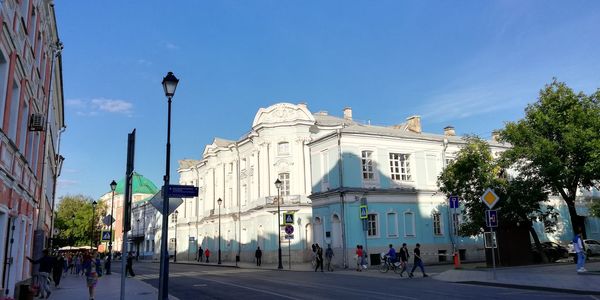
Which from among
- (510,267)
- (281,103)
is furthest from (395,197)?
(281,103)

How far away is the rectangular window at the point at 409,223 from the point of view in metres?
35.9

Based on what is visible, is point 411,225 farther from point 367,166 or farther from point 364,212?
point 364,212

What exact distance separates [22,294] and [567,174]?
25139 millimetres

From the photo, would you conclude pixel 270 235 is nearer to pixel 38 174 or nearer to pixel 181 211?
pixel 38 174

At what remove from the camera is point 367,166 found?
3588cm

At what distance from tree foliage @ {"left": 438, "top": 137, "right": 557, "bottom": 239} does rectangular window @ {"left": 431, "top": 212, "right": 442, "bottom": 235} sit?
8.03m

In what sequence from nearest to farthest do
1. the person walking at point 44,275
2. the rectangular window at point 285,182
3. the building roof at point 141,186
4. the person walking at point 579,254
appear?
the person walking at point 44,275 → the person walking at point 579,254 → the rectangular window at point 285,182 → the building roof at point 141,186

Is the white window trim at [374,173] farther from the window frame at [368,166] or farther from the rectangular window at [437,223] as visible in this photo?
the rectangular window at [437,223]

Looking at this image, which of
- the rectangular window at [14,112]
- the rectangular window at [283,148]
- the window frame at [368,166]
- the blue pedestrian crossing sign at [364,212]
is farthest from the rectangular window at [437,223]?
the rectangular window at [14,112]

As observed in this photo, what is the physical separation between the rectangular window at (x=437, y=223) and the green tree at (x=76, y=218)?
57.5m

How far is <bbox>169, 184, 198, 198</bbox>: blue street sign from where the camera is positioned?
12216 millimetres

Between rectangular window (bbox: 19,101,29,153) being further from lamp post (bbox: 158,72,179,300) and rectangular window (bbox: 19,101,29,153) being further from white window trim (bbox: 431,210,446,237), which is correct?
white window trim (bbox: 431,210,446,237)

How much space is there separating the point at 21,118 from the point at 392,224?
1064 inches

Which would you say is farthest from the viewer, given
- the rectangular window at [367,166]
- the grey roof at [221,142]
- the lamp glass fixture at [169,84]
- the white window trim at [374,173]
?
the grey roof at [221,142]
